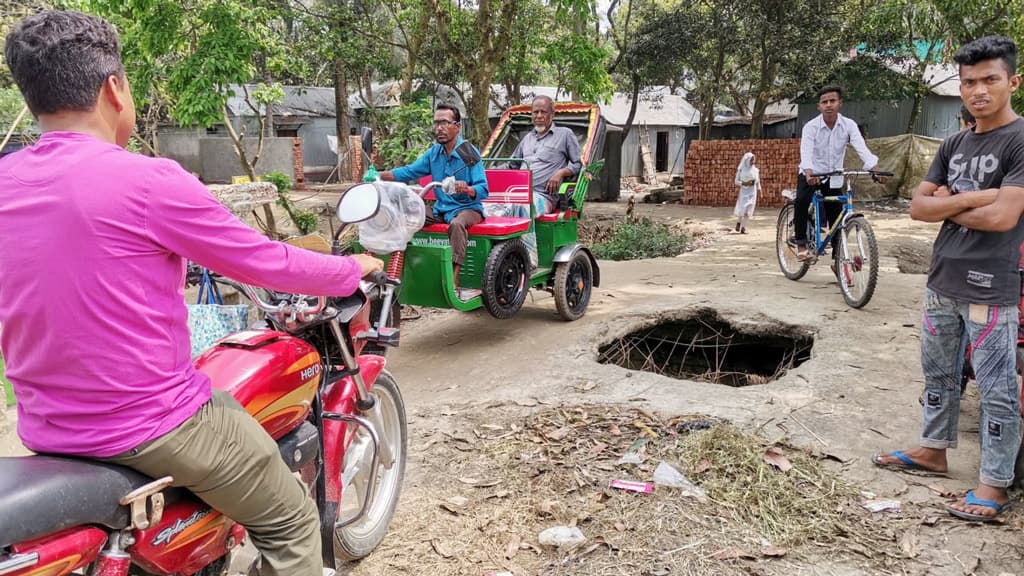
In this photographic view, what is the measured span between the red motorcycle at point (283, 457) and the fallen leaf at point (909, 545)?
7.21ft

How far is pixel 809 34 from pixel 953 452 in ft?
48.3

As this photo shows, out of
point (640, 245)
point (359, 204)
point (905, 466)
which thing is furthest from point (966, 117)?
point (640, 245)

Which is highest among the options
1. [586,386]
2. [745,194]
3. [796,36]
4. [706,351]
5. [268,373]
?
[796,36]

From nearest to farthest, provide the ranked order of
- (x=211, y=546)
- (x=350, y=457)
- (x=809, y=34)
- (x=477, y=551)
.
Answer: (x=211, y=546) < (x=350, y=457) < (x=477, y=551) < (x=809, y=34)

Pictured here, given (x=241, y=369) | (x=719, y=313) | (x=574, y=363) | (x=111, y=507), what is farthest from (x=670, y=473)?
(x=719, y=313)

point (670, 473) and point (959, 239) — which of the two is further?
point (670, 473)

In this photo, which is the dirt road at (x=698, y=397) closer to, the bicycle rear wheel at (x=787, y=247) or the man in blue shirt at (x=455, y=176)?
the bicycle rear wheel at (x=787, y=247)

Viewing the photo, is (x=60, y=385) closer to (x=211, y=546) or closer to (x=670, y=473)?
(x=211, y=546)

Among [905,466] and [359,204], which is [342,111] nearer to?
[905,466]

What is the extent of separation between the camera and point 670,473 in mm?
3670

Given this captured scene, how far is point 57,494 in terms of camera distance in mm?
1501

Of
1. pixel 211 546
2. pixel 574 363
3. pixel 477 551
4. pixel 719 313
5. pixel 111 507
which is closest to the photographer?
pixel 111 507

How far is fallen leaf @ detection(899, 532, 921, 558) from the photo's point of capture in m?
3.01

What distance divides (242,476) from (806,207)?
707 centimetres
